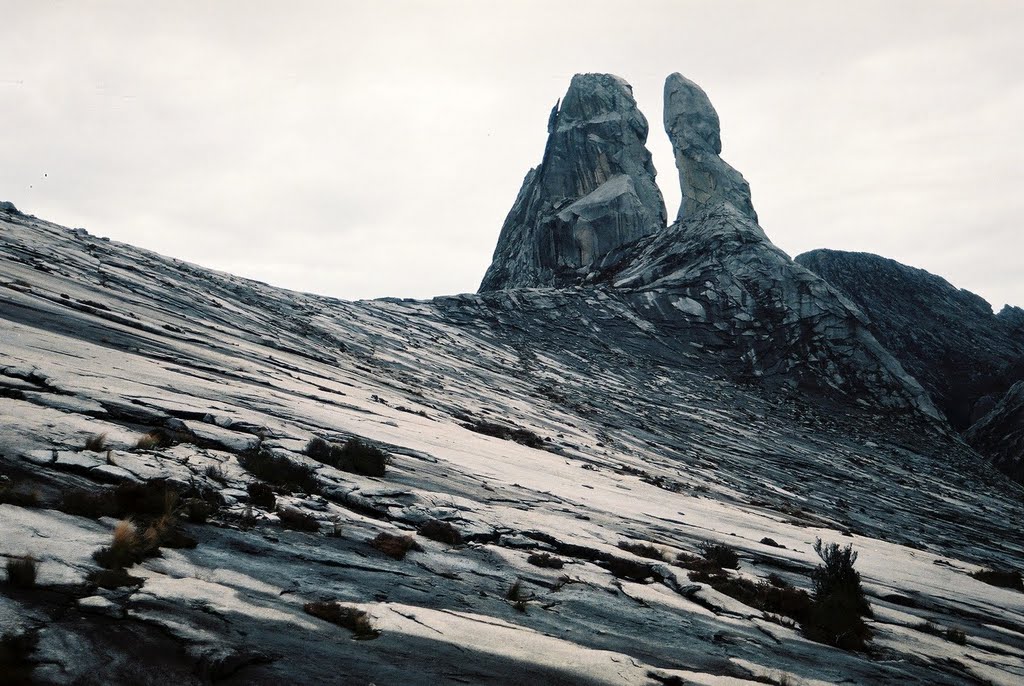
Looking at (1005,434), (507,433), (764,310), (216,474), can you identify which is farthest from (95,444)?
(1005,434)

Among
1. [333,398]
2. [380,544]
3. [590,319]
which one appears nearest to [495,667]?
[380,544]

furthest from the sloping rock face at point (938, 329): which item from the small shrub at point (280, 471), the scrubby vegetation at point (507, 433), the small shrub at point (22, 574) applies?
the small shrub at point (22, 574)

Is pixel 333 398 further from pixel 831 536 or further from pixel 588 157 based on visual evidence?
pixel 588 157

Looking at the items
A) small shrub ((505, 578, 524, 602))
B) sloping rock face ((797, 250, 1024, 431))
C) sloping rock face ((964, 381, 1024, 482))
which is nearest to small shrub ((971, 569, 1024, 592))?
small shrub ((505, 578, 524, 602))

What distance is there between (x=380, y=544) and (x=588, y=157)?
8222cm

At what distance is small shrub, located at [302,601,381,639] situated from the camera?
7521mm

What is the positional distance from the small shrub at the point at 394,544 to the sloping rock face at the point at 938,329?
69.1 meters

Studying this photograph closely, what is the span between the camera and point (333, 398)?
21156 millimetres

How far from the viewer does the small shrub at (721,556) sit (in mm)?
13570

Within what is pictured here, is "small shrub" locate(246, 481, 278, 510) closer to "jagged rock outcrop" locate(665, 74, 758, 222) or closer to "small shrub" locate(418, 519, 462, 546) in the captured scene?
"small shrub" locate(418, 519, 462, 546)

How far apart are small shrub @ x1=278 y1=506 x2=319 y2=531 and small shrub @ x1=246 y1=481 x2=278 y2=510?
0.27m

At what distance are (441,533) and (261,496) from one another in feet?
10.9

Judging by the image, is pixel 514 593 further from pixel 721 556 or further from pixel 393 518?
pixel 721 556

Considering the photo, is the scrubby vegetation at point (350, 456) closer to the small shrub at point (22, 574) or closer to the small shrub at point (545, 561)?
the small shrub at point (545, 561)
